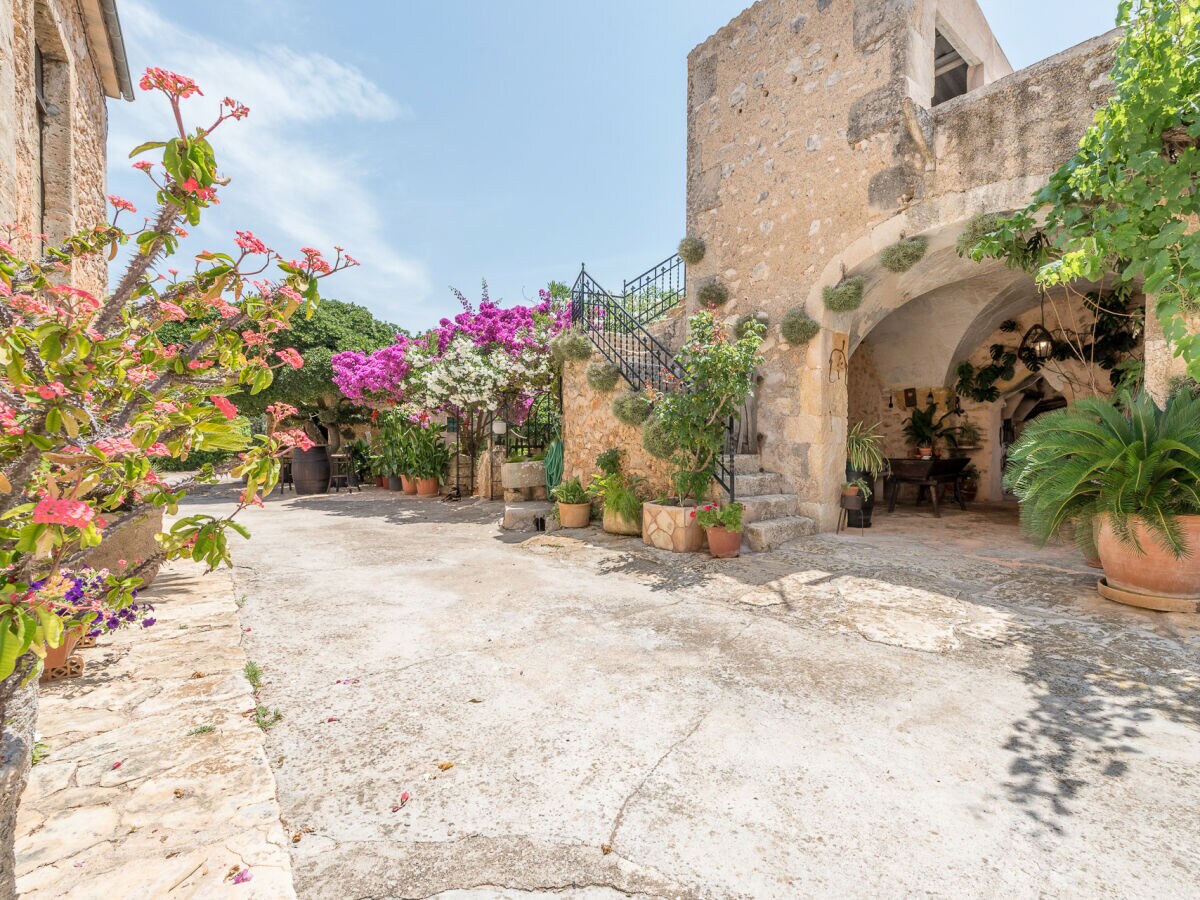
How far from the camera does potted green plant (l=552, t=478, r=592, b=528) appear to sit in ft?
21.6

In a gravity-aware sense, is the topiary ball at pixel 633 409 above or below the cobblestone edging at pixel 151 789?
above

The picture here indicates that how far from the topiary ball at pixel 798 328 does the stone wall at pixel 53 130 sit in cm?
586

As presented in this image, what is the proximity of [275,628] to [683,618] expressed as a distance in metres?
2.48

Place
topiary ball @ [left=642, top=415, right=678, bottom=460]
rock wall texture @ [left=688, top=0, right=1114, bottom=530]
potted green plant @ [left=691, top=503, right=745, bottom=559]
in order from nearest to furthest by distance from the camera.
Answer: rock wall texture @ [left=688, top=0, right=1114, bottom=530]
potted green plant @ [left=691, top=503, right=745, bottom=559]
topiary ball @ [left=642, top=415, right=678, bottom=460]

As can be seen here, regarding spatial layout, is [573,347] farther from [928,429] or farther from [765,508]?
[928,429]

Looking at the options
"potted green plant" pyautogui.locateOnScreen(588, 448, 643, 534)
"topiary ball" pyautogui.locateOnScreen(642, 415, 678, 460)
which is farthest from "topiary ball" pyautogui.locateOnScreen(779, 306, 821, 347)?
"potted green plant" pyautogui.locateOnScreen(588, 448, 643, 534)

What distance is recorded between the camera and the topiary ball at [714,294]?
6.78 m

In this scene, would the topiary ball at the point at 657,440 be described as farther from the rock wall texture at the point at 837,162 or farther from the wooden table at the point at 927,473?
the wooden table at the point at 927,473

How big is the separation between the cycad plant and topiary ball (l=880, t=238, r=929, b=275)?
2141 millimetres

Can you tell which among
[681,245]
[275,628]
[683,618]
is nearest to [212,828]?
[275,628]

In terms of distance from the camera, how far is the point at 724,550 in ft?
16.4

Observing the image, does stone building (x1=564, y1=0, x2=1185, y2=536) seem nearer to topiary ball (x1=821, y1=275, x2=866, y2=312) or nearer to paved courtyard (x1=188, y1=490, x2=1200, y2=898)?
topiary ball (x1=821, y1=275, x2=866, y2=312)

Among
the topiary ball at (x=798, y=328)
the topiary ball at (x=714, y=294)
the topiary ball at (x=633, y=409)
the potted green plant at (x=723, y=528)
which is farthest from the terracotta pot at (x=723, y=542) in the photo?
the topiary ball at (x=714, y=294)

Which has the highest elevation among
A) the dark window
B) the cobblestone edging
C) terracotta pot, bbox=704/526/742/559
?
the dark window
